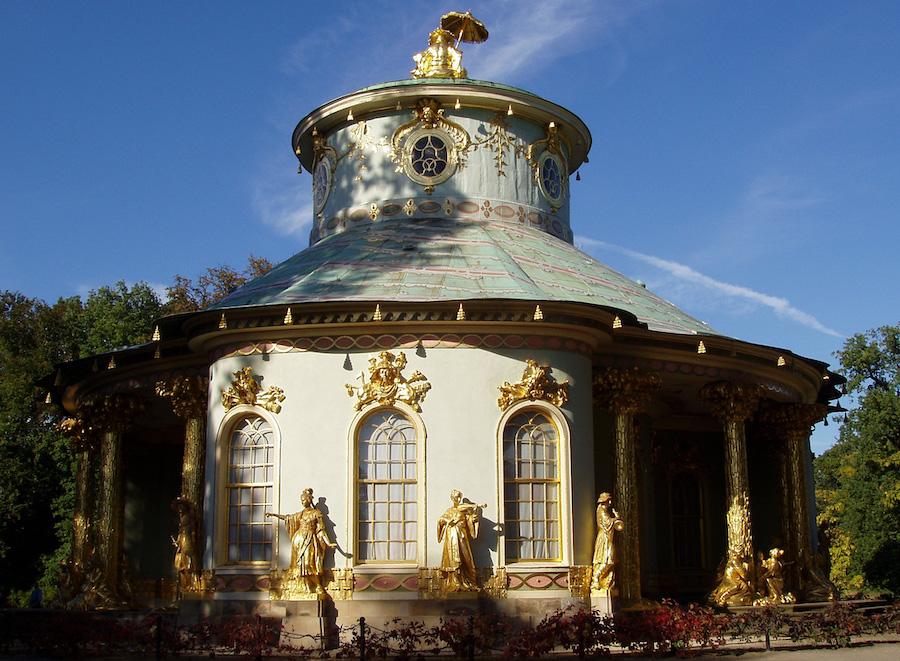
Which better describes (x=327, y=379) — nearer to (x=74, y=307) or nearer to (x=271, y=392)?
(x=271, y=392)

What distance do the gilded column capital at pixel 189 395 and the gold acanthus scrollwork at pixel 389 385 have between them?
13.1 feet

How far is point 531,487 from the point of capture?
1692cm

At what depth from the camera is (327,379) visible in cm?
1716

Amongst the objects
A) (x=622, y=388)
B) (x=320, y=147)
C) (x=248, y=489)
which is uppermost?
(x=320, y=147)

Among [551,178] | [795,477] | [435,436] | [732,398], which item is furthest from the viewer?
[551,178]

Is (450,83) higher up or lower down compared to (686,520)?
higher up

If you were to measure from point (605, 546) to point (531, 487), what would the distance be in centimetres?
155

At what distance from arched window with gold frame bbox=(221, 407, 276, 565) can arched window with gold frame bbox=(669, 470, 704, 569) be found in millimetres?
10871

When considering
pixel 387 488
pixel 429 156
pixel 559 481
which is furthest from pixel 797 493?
pixel 429 156

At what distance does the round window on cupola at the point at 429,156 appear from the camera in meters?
22.1

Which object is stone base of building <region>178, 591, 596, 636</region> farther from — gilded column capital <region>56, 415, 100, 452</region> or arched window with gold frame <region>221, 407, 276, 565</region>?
gilded column capital <region>56, 415, 100, 452</region>

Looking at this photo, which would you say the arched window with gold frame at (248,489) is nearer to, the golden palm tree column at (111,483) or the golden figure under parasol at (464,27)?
the golden palm tree column at (111,483)

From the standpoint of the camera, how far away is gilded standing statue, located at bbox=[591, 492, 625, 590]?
16.8 metres

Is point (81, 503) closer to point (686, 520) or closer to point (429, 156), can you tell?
point (429, 156)
